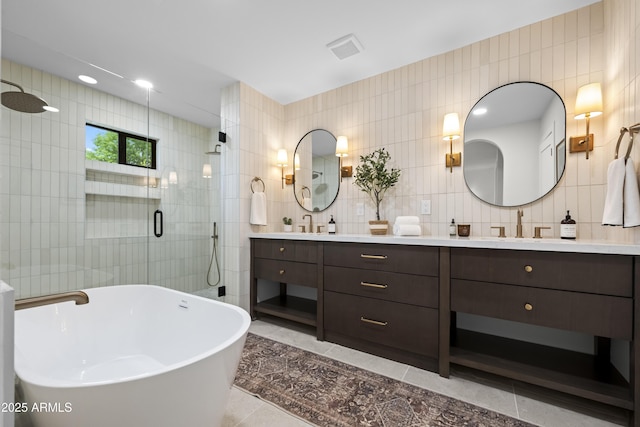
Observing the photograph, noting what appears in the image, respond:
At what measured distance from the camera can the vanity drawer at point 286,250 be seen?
2.38m

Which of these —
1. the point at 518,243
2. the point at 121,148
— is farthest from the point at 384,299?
the point at 121,148

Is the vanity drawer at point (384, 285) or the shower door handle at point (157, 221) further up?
the shower door handle at point (157, 221)

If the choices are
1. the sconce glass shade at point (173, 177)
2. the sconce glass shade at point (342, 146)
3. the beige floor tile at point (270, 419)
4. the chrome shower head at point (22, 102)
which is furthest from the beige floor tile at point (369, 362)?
the chrome shower head at point (22, 102)

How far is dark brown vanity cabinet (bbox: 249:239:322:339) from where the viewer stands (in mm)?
2350

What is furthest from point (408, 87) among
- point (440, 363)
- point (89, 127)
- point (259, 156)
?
point (89, 127)

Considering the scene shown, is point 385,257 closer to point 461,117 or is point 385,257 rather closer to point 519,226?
point 519,226

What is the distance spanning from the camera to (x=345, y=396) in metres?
1.59

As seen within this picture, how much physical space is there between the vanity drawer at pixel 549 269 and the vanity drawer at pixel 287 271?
1.12 meters

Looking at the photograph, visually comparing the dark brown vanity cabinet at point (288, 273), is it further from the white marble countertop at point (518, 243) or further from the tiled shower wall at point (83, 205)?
the tiled shower wall at point (83, 205)

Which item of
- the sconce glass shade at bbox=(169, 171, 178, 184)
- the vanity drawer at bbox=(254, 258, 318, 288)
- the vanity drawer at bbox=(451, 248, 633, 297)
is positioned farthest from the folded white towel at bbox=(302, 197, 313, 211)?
the vanity drawer at bbox=(451, 248, 633, 297)

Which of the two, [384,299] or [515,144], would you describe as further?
[515,144]

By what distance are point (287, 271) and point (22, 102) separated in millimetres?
2121

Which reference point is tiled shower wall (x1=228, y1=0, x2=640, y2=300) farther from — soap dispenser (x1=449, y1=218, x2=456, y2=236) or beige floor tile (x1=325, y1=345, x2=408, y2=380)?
beige floor tile (x1=325, y1=345, x2=408, y2=380)

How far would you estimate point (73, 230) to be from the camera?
2.04 m
